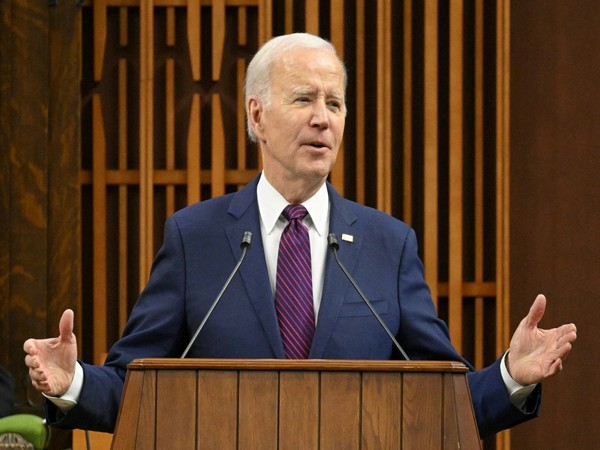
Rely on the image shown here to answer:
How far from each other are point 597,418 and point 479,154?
1119mm

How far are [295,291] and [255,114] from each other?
0.44 metres

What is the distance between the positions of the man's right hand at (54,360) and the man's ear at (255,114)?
25.7 inches

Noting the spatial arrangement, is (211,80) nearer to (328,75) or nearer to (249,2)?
(249,2)

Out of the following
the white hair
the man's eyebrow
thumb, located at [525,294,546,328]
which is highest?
the white hair

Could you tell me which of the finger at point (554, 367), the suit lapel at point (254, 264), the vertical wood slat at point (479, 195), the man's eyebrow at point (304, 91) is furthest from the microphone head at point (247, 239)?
the vertical wood slat at point (479, 195)

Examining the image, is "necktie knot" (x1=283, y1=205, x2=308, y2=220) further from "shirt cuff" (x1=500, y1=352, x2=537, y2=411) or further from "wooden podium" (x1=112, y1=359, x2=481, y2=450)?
"wooden podium" (x1=112, y1=359, x2=481, y2=450)

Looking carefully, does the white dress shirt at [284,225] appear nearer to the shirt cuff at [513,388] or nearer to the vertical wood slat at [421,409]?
the shirt cuff at [513,388]

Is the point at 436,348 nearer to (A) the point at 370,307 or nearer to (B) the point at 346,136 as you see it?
(A) the point at 370,307

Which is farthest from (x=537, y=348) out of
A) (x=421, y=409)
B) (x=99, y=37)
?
(x=99, y=37)

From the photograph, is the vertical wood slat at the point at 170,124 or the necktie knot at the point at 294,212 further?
the vertical wood slat at the point at 170,124

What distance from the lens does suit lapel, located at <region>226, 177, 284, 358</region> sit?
7.09 ft

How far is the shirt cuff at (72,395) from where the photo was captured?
2.05 m

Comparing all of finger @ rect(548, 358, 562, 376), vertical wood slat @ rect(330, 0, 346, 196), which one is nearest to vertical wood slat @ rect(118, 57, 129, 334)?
vertical wood slat @ rect(330, 0, 346, 196)

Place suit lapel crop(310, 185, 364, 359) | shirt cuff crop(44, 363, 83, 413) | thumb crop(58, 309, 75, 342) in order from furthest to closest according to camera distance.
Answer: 1. suit lapel crop(310, 185, 364, 359)
2. shirt cuff crop(44, 363, 83, 413)
3. thumb crop(58, 309, 75, 342)
